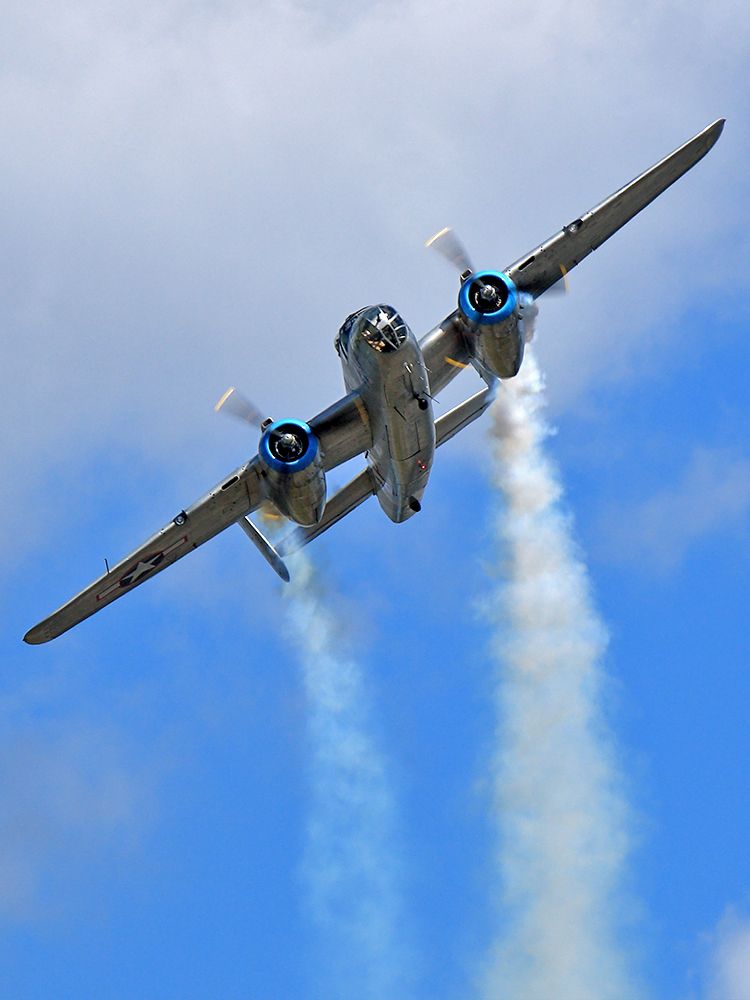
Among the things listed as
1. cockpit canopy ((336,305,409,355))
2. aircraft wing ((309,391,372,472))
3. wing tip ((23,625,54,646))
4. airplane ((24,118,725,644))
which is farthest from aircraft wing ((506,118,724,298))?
wing tip ((23,625,54,646))

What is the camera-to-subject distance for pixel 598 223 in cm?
4706

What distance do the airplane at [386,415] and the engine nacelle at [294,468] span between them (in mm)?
37

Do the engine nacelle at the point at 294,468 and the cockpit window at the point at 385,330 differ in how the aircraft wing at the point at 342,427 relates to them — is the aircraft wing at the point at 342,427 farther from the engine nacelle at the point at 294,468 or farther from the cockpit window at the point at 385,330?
the cockpit window at the point at 385,330

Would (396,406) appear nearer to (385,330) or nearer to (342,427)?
(385,330)

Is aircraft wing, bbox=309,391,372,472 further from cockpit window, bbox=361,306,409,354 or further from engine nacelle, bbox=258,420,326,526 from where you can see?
cockpit window, bbox=361,306,409,354

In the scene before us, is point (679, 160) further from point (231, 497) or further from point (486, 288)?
point (231, 497)

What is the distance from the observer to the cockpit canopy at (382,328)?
42406 mm

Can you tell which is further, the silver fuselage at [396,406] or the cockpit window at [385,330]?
the silver fuselage at [396,406]

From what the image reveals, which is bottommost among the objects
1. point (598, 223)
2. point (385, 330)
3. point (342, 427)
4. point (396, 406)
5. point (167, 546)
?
point (396, 406)

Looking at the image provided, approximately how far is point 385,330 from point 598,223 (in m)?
8.17

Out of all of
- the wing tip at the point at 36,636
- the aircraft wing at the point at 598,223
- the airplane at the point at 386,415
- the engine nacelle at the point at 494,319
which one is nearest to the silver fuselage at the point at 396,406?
the airplane at the point at 386,415

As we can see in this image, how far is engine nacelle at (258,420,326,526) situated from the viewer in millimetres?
44438

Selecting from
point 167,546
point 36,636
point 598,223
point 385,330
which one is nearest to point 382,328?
point 385,330

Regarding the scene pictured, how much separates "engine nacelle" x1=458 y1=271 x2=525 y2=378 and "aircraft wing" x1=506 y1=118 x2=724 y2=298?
5.09ft
